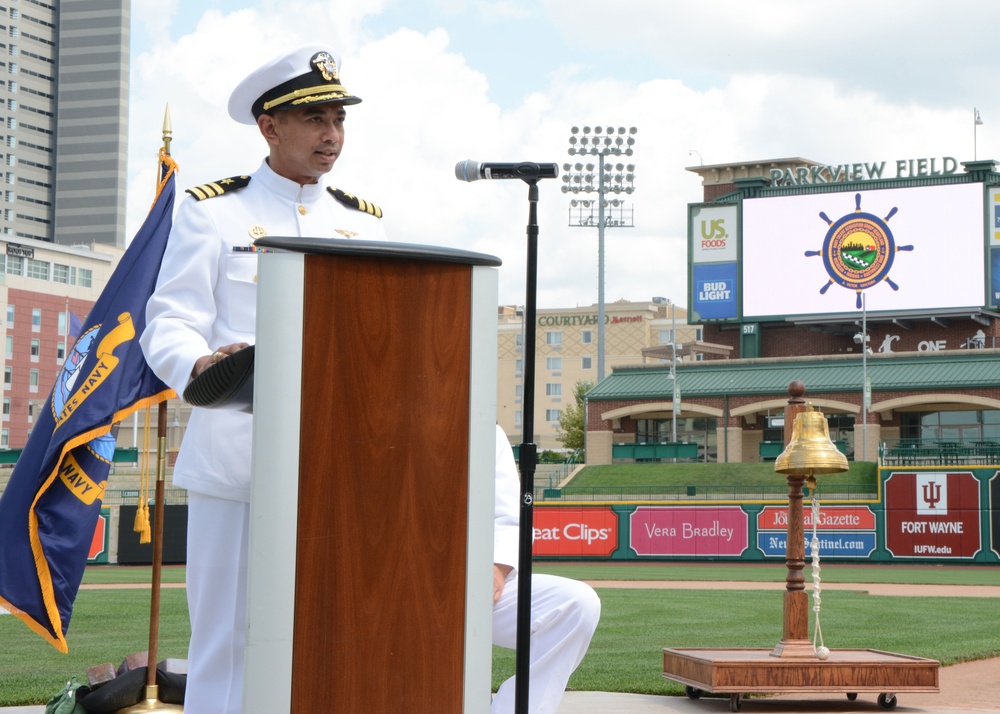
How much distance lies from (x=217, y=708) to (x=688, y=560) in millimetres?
32592

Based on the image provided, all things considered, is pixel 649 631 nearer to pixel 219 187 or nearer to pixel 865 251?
pixel 219 187

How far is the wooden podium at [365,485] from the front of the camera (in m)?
2.47

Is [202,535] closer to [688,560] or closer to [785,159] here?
[688,560]

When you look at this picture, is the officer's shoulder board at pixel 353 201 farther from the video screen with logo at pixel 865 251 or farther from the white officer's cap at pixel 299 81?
the video screen with logo at pixel 865 251

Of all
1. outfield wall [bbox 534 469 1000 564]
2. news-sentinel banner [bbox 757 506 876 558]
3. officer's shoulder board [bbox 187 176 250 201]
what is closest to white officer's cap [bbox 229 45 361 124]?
officer's shoulder board [bbox 187 176 250 201]

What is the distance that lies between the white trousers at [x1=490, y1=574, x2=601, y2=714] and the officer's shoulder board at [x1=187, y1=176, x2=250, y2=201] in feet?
4.32

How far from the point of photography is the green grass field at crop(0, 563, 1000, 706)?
32.6 feet

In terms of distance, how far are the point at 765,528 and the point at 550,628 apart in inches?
1226

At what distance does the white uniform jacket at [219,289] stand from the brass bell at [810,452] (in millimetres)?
4671

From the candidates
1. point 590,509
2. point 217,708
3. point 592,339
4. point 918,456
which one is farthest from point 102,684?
point 592,339

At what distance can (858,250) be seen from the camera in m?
52.9

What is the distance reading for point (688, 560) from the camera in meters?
35.0

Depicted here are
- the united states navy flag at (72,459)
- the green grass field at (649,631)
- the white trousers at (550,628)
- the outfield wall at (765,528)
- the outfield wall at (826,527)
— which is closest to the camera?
the white trousers at (550,628)

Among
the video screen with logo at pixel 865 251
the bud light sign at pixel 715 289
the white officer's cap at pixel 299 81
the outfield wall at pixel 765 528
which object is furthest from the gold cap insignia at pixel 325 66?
the bud light sign at pixel 715 289
